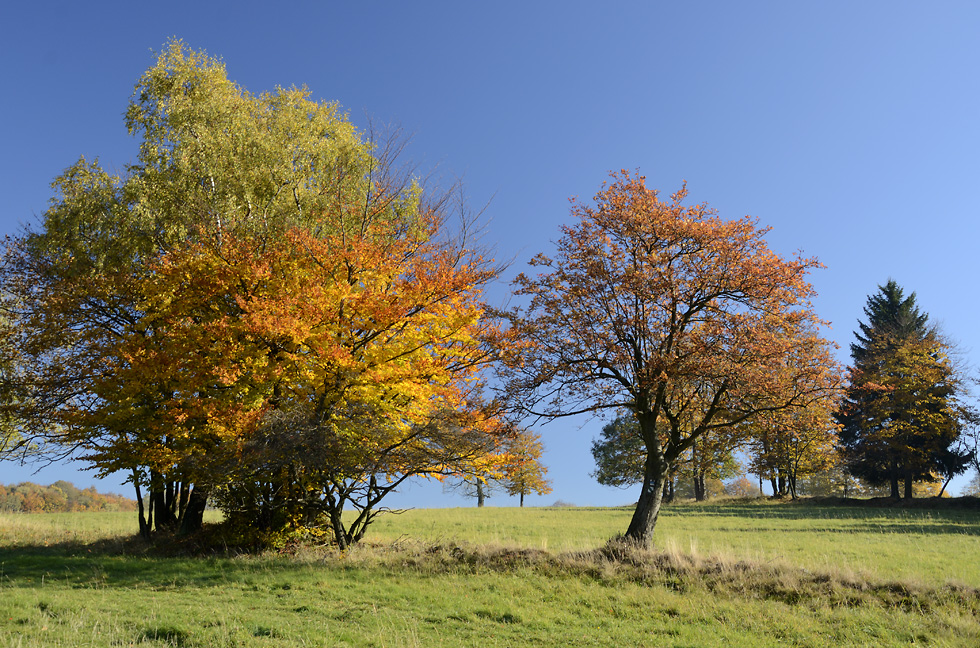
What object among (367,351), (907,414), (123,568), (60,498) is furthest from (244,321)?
(60,498)

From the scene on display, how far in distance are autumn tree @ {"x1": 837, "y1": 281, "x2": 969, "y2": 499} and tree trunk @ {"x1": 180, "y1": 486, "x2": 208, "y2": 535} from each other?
39.5m

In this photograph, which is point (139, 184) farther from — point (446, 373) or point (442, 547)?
point (442, 547)

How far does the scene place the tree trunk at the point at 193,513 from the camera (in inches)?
706

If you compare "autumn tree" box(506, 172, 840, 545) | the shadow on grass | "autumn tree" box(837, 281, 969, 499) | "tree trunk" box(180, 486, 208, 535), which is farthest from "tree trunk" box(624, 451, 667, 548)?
"autumn tree" box(837, 281, 969, 499)

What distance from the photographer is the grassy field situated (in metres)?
8.79

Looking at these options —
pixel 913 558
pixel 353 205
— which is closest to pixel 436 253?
Result: pixel 353 205

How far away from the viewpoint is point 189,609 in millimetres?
9906

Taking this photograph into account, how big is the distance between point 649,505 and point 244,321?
1171 centimetres

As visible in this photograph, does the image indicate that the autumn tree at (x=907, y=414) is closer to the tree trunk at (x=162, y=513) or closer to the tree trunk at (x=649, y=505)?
the tree trunk at (x=649, y=505)

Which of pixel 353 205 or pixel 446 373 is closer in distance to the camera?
pixel 446 373

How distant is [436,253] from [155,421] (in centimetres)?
919

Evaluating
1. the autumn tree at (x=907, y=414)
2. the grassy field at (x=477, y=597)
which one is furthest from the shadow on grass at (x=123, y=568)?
→ the autumn tree at (x=907, y=414)

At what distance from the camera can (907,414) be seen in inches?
1692

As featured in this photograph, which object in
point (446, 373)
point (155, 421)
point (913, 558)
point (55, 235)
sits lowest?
point (913, 558)
